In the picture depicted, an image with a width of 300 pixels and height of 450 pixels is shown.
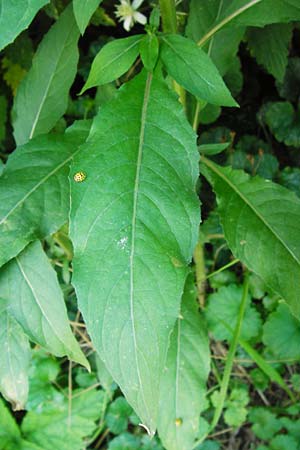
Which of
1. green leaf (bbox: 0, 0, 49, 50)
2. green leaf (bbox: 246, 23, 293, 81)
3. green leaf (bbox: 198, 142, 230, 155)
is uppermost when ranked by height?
green leaf (bbox: 0, 0, 49, 50)

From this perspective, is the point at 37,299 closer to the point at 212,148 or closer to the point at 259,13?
the point at 212,148

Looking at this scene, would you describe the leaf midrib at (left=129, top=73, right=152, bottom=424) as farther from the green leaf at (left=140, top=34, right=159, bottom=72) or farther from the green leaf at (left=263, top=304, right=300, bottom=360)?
the green leaf at (left=263, top=304, right=300, bottom=360)

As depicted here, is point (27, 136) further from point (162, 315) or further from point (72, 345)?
point (162, 315)

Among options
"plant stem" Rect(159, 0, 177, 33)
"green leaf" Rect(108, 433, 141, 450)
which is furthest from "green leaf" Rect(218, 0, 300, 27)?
"green leaf" Rect(108, 433, 141, 450)

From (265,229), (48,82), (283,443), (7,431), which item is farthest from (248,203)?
(7,431)

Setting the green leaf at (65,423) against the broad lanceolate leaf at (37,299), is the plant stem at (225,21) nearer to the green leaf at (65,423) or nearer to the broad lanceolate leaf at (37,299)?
the broad lanceolate leaf at (37,299)
